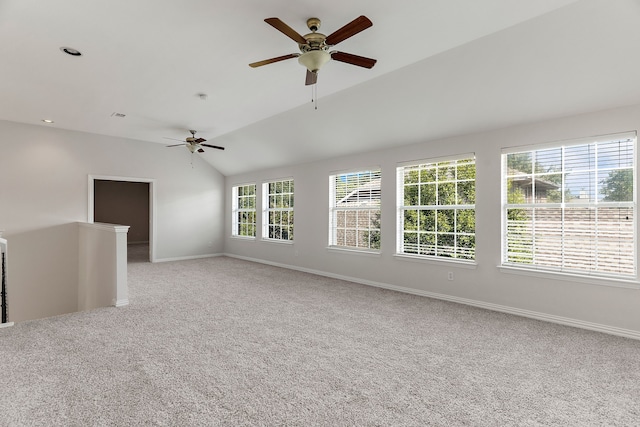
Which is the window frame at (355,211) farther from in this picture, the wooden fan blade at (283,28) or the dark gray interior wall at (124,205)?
the dark gray interior wall at (124,205)


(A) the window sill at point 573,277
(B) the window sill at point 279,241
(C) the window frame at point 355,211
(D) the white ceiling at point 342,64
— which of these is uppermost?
(D) the white ceiling at point 342,64

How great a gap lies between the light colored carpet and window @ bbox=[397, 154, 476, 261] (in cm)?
96

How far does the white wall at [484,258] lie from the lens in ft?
11.4

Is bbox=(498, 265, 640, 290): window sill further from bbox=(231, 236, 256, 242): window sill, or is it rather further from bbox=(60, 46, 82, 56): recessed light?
bbox=(231, 236, 256, 242): window sill

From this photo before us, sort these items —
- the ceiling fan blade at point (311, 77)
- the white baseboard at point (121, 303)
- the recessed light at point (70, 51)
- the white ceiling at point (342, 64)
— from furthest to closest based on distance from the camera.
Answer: the white baseboard at point (121, 303)
the recessed light at point (70, 51)
the ceiling fan blade at point (311, 77)
the white ceiling at point (342, 64)

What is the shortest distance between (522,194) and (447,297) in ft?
5.54

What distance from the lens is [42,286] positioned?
6.39 metres

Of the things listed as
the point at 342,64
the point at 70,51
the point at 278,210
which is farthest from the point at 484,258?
the point at 70,51

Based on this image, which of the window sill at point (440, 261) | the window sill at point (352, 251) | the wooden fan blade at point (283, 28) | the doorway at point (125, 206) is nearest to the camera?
the wooden fan blade at point (283, 28)

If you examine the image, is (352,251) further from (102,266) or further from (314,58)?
(102,266)

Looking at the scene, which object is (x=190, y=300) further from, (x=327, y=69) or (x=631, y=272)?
(x=631, y=272)

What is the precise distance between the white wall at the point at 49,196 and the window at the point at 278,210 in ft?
8.48

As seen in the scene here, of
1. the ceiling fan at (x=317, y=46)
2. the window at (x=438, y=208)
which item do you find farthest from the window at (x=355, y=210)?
the ceiling fan at (x=317, y=46)

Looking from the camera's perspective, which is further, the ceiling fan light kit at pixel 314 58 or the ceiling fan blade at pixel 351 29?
the ceiling fan light kit at pixel 314 58
